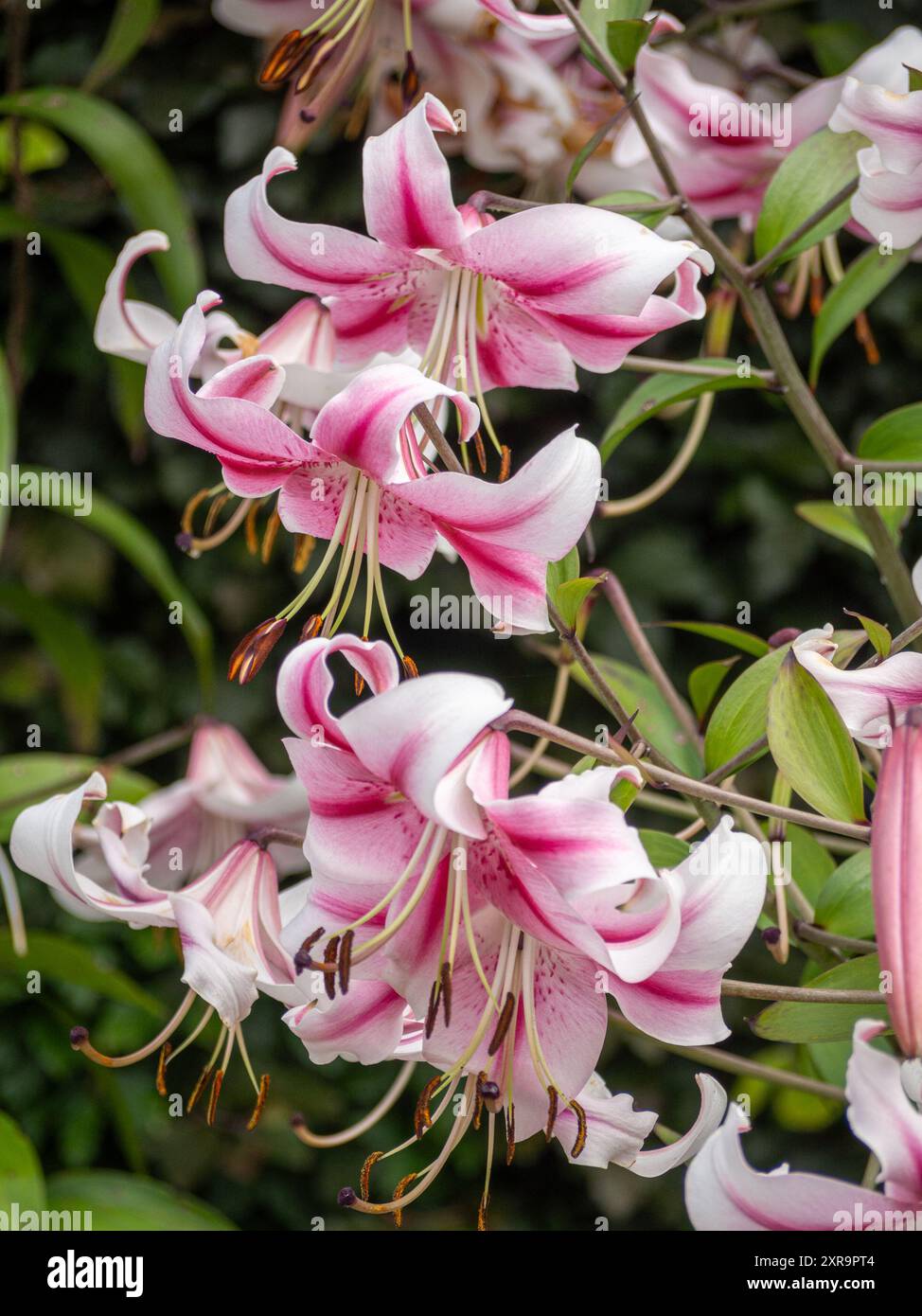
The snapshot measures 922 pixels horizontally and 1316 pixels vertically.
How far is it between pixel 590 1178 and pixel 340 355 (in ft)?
3.07

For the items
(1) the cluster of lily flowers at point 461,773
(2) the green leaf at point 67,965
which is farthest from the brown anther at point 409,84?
(2) the green leaf at point 67,965

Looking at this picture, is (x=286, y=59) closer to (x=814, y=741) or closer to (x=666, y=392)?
(x=666, y=392)

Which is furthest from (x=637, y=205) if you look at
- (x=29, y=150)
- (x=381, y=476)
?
(x=29, y=150)

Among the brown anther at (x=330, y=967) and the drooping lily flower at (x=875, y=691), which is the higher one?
the drooping lily flower at (x=875, y=691)

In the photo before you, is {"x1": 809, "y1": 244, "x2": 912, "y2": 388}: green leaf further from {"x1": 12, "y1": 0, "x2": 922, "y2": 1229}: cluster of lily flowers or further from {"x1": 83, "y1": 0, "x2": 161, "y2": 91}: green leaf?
{"x1": 83, "y1": 0, "x2": 161, "y2": 91}: green leaf

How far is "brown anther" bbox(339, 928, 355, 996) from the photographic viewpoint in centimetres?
35

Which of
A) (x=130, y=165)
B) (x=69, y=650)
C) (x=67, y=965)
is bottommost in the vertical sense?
(x=67, y=965)

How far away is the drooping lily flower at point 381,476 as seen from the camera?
35 centimetres

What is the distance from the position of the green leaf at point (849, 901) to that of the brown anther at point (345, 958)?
0.60 ft

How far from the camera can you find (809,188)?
50cm

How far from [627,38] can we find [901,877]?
0.32 metres

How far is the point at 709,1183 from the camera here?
34 cm

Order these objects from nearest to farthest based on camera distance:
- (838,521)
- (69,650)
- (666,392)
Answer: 1. (666,392)
2. (838,521)
3. (69,650)

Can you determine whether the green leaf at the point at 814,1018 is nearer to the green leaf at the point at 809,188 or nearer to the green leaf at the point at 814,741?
the green leaf at the point at 814,741
